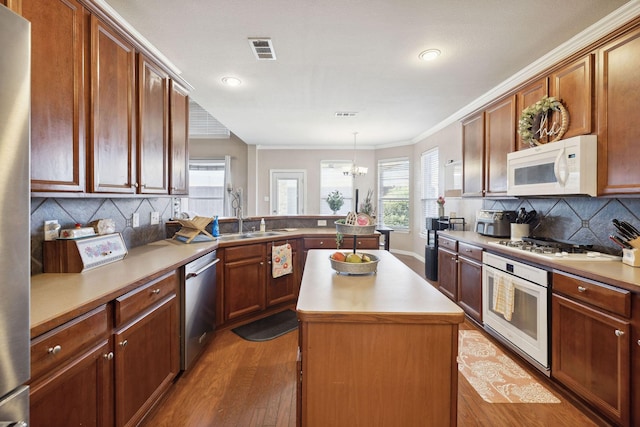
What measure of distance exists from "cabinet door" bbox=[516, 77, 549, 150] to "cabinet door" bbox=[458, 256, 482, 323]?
1237 mm

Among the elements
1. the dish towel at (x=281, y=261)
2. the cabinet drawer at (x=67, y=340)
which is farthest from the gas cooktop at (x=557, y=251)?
the cabinet drawer at (x=67, y=340)

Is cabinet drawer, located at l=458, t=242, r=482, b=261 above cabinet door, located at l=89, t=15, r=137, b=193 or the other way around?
the other way around

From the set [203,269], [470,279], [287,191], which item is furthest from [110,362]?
[287,191]

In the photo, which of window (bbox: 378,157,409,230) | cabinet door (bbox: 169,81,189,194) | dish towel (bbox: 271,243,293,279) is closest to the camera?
cabinet door (bbox: 169,81,189,194)

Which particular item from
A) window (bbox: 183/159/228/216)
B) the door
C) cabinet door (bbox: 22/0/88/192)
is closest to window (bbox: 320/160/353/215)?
the door

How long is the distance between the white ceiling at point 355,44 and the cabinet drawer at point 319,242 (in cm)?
184

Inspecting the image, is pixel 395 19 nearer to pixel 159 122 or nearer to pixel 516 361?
pixel 159 122

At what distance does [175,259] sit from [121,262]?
306 mm

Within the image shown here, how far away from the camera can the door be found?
23.5ft

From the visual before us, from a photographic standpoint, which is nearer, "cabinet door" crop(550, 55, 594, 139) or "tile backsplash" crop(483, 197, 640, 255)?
"cabinet door" crop(550, 55, 594, 139)

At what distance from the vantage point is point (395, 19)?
210 cm

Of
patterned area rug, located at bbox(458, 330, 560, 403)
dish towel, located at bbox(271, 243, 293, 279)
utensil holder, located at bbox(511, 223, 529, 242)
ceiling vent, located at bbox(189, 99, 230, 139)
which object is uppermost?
ceiling vent, located at bbox(189, 99, 230, 139)

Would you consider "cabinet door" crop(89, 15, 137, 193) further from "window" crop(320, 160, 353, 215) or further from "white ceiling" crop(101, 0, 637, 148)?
"window" crop(320, 160, 353, 215)

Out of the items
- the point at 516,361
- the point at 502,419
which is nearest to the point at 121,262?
the point at 502,419
